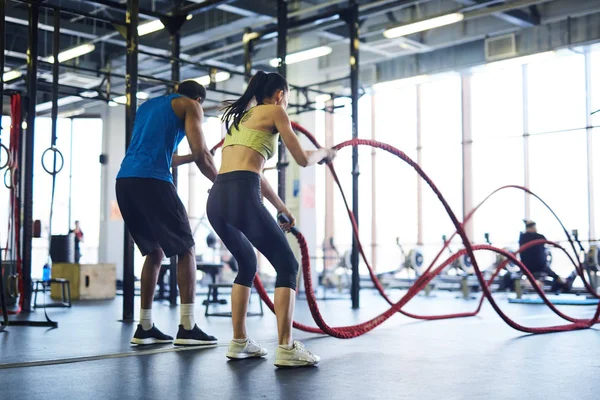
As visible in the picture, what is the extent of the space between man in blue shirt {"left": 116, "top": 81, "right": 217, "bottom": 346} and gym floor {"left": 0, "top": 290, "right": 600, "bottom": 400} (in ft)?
1.24

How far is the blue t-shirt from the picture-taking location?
12.7ft

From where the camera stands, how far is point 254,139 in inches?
130

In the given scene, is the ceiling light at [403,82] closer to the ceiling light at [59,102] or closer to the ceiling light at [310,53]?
the ceiling light at [310,53]

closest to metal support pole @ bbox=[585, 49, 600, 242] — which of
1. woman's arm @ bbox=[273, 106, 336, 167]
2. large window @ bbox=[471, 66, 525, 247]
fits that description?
large window @ bbox=[471, 66, 525, 247]

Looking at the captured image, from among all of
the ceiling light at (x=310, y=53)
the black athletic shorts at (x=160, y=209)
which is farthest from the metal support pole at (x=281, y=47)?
the ceiling light at (x=310, y=53)

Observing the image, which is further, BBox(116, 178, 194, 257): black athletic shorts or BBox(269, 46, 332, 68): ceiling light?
BBox(269, 46, 332, 68): ceiling light

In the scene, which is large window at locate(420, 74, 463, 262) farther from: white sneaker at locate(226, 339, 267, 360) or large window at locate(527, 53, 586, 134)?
white sneaker at locate(226, 339, 267, 360)

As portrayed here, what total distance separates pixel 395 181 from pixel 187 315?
1177 cm

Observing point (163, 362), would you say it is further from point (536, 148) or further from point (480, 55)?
Result: point (536, 148)

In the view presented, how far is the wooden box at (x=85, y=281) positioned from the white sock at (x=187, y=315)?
5.90 metres

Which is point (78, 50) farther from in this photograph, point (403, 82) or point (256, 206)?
point (256, 206)

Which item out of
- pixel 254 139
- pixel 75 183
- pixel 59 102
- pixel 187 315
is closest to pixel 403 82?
pixel 59 102

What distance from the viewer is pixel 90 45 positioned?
1107 cm

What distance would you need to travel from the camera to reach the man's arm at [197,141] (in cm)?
384
